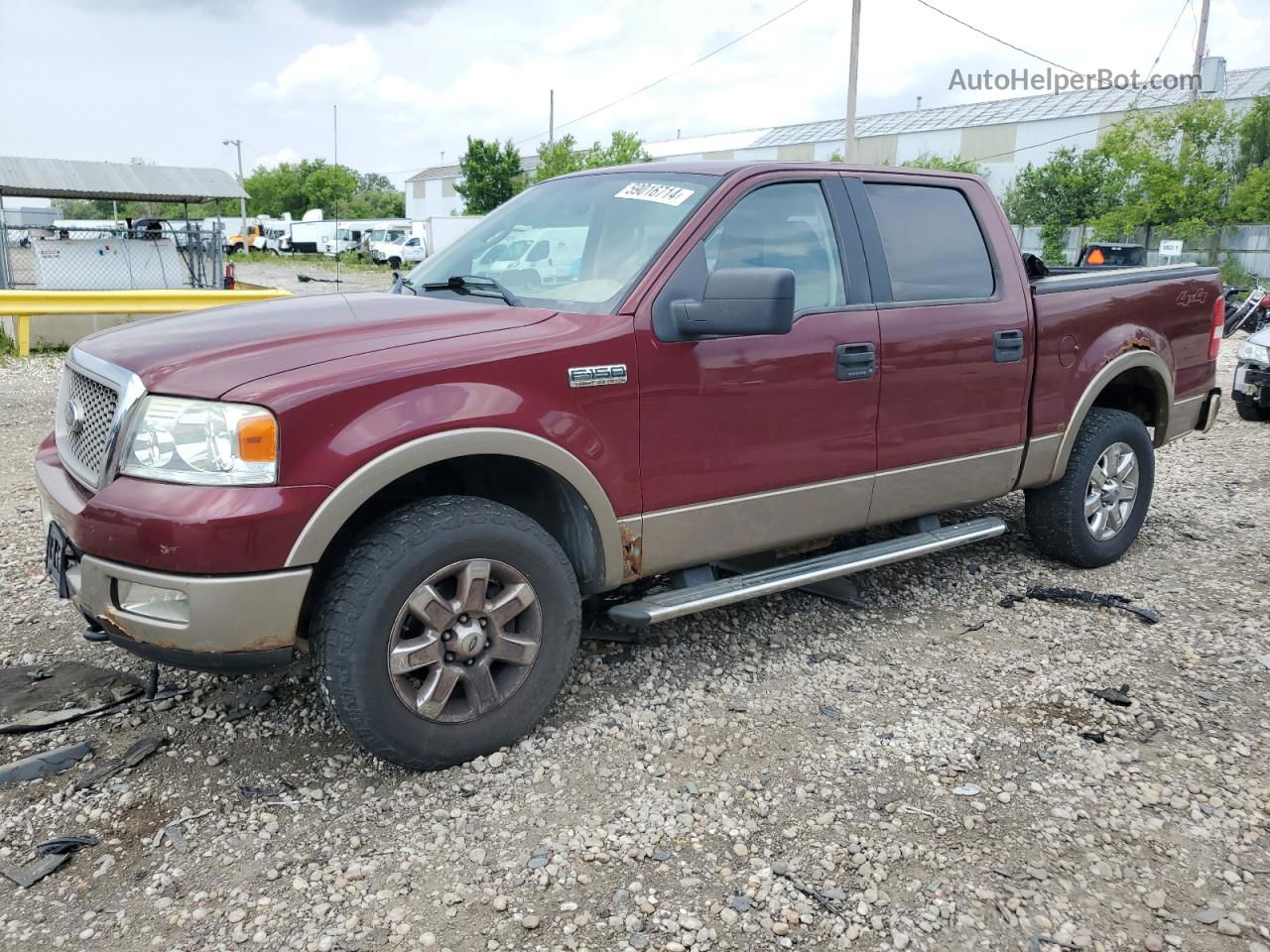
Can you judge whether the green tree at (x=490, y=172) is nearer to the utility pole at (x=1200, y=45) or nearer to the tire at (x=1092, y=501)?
the utility pole at (x=1200, y=45)

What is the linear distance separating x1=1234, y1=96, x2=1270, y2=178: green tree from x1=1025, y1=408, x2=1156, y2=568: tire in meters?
37.0

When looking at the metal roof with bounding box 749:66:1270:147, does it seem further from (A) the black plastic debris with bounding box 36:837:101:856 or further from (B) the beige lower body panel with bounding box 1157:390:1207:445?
(A) the black plastic debris with bounding box 36:837:101:856

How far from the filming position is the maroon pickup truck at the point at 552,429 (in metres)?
2.77

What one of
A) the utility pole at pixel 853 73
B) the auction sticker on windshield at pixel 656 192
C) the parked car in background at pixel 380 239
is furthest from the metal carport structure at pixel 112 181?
the parked car in background at pixel 380 239

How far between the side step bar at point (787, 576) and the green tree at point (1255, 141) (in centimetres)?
3832

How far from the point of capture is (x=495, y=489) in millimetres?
3557

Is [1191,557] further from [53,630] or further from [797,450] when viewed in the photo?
[53,630]

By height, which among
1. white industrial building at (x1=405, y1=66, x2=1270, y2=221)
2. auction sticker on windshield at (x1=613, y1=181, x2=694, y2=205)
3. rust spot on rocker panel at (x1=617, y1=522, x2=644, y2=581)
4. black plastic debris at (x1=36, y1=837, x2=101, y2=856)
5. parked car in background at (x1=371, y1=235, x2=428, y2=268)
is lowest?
black plastic debris at (x1=36, y1=837, x2=101, y2=856)

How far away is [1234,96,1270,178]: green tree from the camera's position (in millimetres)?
35594

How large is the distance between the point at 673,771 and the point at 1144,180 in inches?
1394

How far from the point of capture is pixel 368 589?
2.88 meters

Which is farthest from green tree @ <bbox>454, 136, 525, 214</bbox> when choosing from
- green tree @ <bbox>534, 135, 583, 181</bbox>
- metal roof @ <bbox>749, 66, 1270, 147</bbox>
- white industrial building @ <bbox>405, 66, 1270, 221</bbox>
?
metal roof @ <bbox>749, 66, 1270, 147</bbox>

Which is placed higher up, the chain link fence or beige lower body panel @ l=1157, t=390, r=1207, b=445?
A: the chain link fence

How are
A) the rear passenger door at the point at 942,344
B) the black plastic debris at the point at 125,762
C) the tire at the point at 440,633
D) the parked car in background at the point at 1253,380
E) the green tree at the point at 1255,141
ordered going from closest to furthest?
the tire at the point at 440,633 < the black plastic debris at the point at 125,762 < the rear passenger door at the point at 942,344 < the parked car in background at the point at 1253,380 < the green tree at the point at 1255,141
